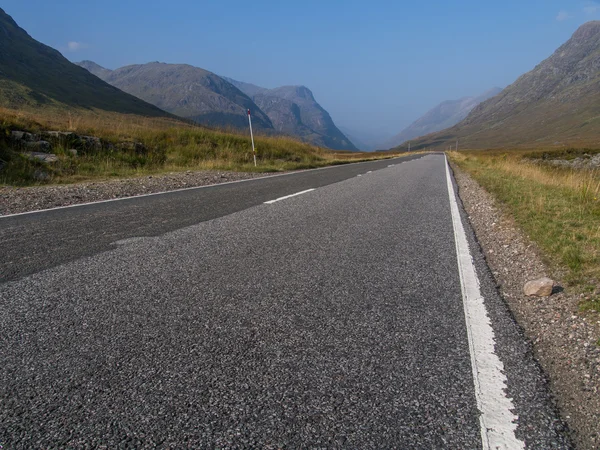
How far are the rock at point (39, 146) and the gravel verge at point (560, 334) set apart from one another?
41.4ft

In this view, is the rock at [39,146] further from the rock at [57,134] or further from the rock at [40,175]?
the rock at [40,175]

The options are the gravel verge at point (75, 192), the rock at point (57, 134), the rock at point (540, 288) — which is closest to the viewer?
the rock at point (540, 288)

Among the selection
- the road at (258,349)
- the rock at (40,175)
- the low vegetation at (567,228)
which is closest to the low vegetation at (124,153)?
the rock at (40,175)

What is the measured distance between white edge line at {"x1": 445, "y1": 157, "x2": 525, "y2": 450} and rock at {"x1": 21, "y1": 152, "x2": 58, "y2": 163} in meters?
11.9

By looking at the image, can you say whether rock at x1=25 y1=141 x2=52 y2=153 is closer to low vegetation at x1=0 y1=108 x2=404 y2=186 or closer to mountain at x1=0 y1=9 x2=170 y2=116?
low vegetation at x1=0 y1=108 x2=404 y2=186

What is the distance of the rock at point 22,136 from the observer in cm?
1169

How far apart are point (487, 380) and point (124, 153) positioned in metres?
14.6

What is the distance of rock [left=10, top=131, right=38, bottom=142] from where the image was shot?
460 inches

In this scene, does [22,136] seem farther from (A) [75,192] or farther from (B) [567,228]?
(B) [567,228]

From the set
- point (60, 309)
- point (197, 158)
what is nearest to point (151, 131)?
point (197, 158)

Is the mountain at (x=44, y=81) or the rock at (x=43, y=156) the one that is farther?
the mountain at (x=44, y=81)

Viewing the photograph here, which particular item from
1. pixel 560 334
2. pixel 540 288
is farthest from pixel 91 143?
pixel 560 334

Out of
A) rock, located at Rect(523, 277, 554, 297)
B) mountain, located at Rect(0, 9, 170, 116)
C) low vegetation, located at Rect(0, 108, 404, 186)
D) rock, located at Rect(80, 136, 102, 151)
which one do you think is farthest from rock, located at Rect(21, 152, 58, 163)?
mountain, located at Rect(0, 9, 170, 116)

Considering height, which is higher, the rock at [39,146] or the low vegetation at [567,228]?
the rock at [39,146]
